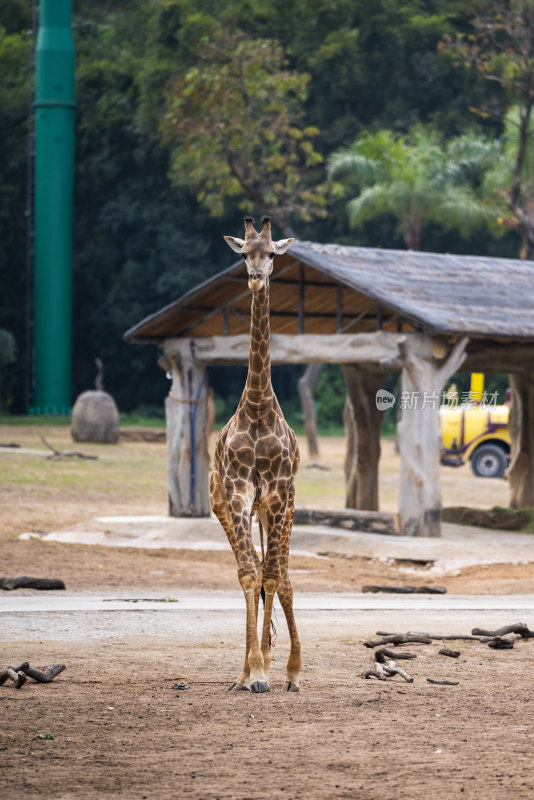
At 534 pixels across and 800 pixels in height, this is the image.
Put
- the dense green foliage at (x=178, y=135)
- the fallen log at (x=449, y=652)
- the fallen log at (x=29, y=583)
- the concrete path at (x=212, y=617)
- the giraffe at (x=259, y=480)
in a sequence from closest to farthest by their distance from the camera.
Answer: the giraffe at (x=259, y=480)
the fallen log at (x=449, y=652)
the concrete path at (x=212, y=617)
the fallen log at (x=29, y=583)
the dense green foliage at (x=178, y=135)

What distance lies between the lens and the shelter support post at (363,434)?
2191 centimetres

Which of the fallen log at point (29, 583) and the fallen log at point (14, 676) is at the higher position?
the fallen log at point (14, 676)

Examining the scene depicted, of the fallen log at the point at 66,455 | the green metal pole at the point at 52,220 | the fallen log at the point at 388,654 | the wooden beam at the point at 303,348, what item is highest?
the green metal pole at the point at 52,220

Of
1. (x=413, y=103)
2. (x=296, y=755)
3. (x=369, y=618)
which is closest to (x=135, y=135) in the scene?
(x=413, y=103)

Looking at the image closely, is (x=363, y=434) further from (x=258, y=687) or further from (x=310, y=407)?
(x=258, y=687)

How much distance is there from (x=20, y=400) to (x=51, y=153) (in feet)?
33.5

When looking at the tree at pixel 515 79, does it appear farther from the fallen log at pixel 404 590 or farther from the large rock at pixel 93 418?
the fallen log at pixel 404 590

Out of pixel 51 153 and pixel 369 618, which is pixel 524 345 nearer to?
pixel 369 618

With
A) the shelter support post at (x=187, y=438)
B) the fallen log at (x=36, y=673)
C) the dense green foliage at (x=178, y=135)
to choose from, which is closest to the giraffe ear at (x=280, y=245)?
the fallen log at (x=36, y=673)

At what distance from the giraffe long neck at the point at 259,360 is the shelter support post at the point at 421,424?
9008 mm

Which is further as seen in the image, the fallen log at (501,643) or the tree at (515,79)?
the tree at (515,79)

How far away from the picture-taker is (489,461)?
3212cm

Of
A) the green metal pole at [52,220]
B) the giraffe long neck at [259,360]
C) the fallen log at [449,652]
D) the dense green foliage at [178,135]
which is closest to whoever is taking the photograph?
the giraffe long neck at [259,360]

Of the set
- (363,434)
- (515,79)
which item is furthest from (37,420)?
(363,434)
